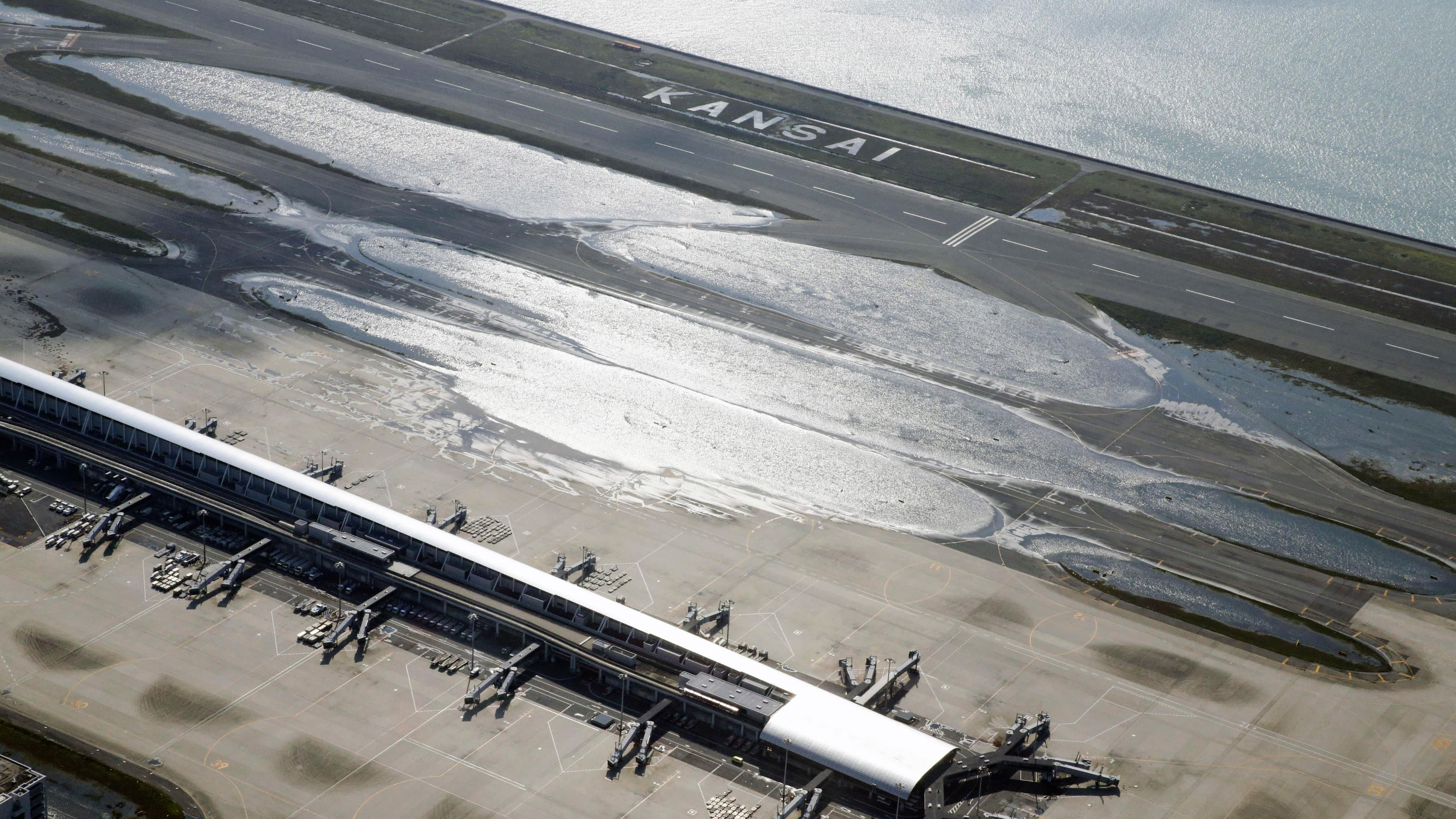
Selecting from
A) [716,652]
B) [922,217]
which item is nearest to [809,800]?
[716,652]

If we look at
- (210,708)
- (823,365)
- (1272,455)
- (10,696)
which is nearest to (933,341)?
(823,365)

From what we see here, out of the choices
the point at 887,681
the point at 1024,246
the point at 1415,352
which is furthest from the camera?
the point at 1024,246

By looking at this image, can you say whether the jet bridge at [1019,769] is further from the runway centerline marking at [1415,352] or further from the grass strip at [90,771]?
the runway centerline marking at [1415,352]

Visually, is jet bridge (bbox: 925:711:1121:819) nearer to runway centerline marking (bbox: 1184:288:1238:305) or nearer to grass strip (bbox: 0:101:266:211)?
runway centerline marking (bbox: 1184:288:1238:305)

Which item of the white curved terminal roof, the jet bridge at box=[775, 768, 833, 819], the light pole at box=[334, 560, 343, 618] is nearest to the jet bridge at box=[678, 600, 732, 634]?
the white curved terminal roof

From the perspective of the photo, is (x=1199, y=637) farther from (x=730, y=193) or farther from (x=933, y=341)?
(x=730, y=193)

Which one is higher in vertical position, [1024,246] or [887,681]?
[1024,246]

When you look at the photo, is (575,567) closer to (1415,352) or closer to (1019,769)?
(1019,769)
